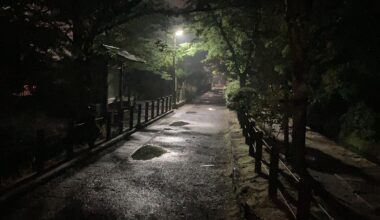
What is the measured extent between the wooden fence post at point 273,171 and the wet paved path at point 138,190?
847 millimetres

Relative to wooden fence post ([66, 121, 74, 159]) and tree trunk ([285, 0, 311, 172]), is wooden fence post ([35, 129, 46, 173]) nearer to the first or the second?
wooden fence post ([66, 121, 74, 159])

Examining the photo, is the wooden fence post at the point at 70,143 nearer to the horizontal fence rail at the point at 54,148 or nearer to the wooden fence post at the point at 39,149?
the horizontal fence rail at the point at 54,148

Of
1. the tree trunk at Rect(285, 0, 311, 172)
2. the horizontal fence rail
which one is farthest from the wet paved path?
the tree trunk at Rect(285, 0, 311, 172)

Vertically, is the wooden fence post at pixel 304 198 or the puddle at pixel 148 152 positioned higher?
the wooden fence post at pixel 304 198

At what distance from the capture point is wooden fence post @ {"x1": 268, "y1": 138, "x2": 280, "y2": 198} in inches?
273

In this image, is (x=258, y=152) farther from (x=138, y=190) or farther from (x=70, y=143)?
(x=70, y=143)

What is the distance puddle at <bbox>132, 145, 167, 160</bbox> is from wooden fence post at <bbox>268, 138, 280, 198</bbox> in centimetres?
499

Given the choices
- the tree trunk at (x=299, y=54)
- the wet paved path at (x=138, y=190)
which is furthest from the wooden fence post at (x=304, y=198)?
the wet paved path at (x=138, y=190)

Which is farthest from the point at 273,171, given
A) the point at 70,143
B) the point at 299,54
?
the point at 70,143

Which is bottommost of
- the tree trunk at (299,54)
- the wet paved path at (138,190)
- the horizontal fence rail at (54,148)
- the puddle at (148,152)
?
the wet paved path at (138,190)

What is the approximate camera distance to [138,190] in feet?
26.0

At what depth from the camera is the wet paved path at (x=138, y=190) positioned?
659 cm

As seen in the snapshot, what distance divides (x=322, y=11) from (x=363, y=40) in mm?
1102

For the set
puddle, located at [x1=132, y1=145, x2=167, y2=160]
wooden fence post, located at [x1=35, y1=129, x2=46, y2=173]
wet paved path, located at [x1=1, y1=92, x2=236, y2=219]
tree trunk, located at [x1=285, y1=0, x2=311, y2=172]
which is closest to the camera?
tree trunk, located at [x1=285, y1=0, x2=311, y2=172]
